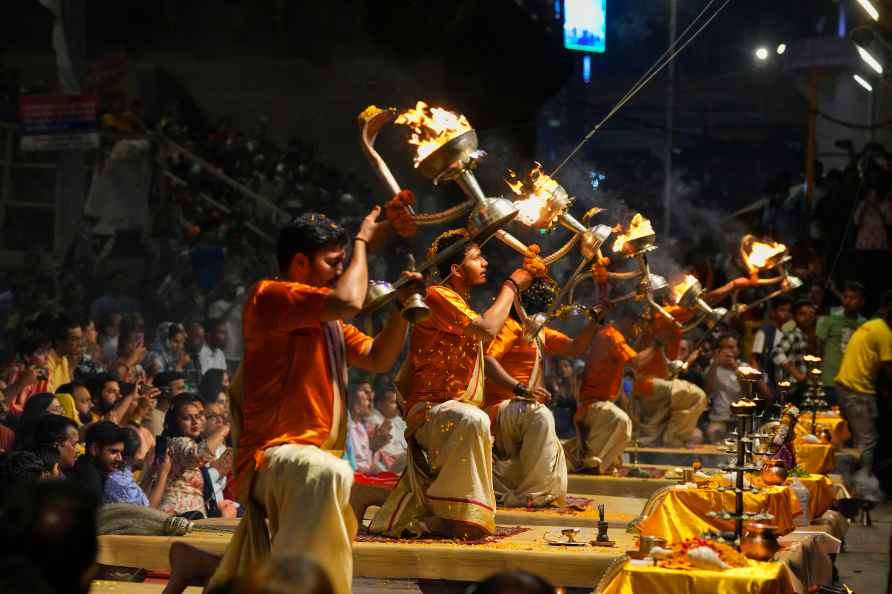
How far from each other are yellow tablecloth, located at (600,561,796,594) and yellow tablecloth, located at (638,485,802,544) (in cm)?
181

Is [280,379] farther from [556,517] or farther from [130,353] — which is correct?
[130,353]

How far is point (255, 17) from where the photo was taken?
18453 mm

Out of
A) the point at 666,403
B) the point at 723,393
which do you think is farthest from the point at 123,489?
the point at 723,393

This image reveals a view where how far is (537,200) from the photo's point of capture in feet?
29.3

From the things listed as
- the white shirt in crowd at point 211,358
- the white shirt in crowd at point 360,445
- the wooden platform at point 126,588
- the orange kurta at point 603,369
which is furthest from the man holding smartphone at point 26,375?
the orange kurta at point 603,369

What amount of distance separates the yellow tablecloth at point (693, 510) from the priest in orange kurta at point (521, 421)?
1.35 m

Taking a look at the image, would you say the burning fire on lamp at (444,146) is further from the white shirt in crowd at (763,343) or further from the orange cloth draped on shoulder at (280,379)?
the white shirt in crowd at (763,343)

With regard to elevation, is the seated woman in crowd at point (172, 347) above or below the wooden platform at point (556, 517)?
above

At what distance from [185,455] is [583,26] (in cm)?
1754

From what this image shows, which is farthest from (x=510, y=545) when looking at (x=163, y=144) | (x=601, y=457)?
(x=163, y=144)

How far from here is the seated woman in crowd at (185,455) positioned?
8.91m

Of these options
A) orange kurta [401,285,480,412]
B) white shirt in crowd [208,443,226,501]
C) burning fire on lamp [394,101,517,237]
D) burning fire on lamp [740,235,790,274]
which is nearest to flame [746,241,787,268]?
burning fire on lamp [740,235,790,274]

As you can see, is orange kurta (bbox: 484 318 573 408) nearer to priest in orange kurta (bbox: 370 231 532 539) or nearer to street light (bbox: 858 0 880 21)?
priest in orange kurta (bbox: 370 231 532 539)

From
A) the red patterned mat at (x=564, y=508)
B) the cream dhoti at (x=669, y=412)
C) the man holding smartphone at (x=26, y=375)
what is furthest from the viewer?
the cream dhoti at (x=669, y=412)
